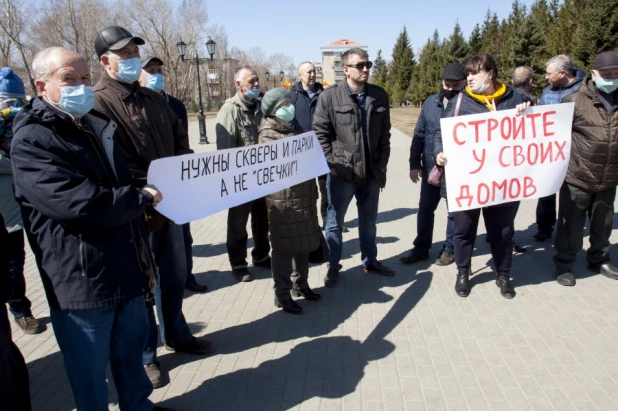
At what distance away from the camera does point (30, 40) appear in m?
43.1

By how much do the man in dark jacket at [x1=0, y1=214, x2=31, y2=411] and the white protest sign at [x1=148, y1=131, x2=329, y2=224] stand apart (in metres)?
0.79

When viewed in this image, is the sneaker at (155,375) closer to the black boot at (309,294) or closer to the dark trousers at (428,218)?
the black boot at (309,294)

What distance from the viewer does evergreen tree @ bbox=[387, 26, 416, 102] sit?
162 feet

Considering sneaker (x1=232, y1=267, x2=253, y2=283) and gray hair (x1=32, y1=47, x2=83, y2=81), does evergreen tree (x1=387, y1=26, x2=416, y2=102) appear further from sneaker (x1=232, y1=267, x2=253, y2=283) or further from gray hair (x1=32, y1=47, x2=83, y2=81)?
gray hair (x1=32, y1=47, x2=83, y2=81)

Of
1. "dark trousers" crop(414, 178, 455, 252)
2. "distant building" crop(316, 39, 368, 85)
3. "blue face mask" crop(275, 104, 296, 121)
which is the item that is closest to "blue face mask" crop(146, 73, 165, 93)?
"blue face mask" crop(275, 104, 296, 121)

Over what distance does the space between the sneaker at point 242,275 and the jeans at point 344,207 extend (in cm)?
92

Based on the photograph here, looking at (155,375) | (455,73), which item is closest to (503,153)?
(455,73)

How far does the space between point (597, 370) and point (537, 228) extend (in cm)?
345

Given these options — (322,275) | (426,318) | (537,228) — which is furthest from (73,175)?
(537,228)

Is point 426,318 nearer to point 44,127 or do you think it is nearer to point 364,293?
point 364,293

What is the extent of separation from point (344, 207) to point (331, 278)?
0.77 metres

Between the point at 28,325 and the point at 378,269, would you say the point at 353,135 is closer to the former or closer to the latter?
the point at 378,269

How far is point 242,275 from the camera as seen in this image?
198 inches

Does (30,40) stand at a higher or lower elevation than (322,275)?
higher
